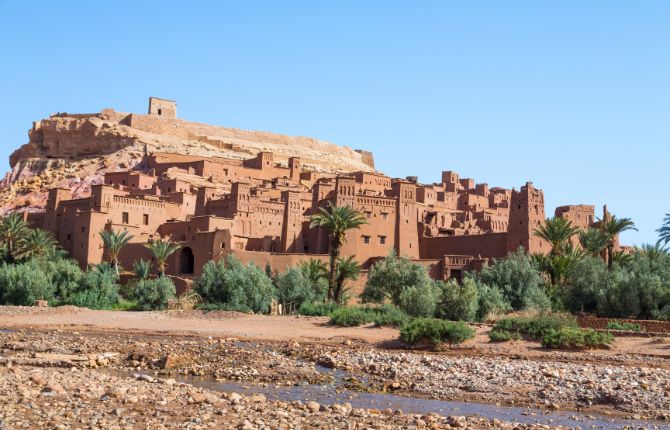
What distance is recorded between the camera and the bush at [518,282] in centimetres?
3762

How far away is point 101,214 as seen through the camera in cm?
4906

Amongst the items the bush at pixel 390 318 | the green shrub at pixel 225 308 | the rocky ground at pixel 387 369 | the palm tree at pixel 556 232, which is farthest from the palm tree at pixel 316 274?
the rocky ground at pixel 387 369

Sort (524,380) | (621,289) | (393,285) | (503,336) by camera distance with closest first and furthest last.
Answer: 1. (524,380)
2. (503,336)
3. (621,289)
4. (393,285)

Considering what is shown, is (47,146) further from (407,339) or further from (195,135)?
(407,339)

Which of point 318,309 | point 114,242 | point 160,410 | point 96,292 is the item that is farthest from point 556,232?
point 160,410

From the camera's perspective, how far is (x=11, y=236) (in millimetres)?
48688

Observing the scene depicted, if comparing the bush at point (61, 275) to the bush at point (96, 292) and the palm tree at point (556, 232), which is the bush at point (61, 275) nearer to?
the bush at point (96, 292)

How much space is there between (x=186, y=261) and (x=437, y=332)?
2327 centimetres

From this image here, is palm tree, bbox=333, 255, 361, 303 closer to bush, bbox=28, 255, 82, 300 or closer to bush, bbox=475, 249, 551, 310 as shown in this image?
bush, bbox=475, 249, 551, 310

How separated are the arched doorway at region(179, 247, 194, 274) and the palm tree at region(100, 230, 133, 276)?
9.82ft

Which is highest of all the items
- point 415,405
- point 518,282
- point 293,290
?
point 518,282

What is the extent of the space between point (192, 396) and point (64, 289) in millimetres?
28698

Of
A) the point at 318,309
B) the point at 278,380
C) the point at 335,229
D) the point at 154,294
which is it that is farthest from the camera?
the point at 335,229

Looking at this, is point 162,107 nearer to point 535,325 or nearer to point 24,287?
point 24,287
